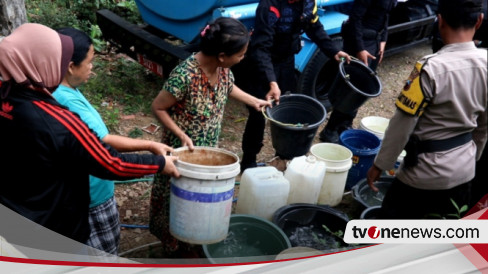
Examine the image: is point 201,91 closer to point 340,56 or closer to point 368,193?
point 340,56

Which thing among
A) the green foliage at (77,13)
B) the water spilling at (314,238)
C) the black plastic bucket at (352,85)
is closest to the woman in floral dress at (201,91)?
the water spilling at (314,238)

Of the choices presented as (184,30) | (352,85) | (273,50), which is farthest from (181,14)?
(352,85)

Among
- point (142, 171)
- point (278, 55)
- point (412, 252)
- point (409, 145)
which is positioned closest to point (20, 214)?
point (142, 171)

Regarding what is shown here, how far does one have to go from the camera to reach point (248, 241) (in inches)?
106

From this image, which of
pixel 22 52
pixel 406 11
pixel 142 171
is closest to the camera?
pixel 22 52

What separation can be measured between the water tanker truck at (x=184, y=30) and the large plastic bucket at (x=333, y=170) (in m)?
1.08

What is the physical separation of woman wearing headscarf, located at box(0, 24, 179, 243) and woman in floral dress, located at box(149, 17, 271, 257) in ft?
1.95

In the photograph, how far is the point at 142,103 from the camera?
4.69m

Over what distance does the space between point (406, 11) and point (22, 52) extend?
547cm

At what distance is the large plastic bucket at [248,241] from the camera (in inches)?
102

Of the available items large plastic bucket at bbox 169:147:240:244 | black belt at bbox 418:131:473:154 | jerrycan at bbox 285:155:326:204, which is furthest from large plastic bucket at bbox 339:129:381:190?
large plastic bucket at bbox 169:147:240:244

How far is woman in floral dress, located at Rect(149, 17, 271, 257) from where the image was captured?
2.20 meters

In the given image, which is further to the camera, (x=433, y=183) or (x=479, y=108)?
(x=433, y=183)

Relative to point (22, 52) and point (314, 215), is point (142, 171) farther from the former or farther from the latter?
point (314, 215)
